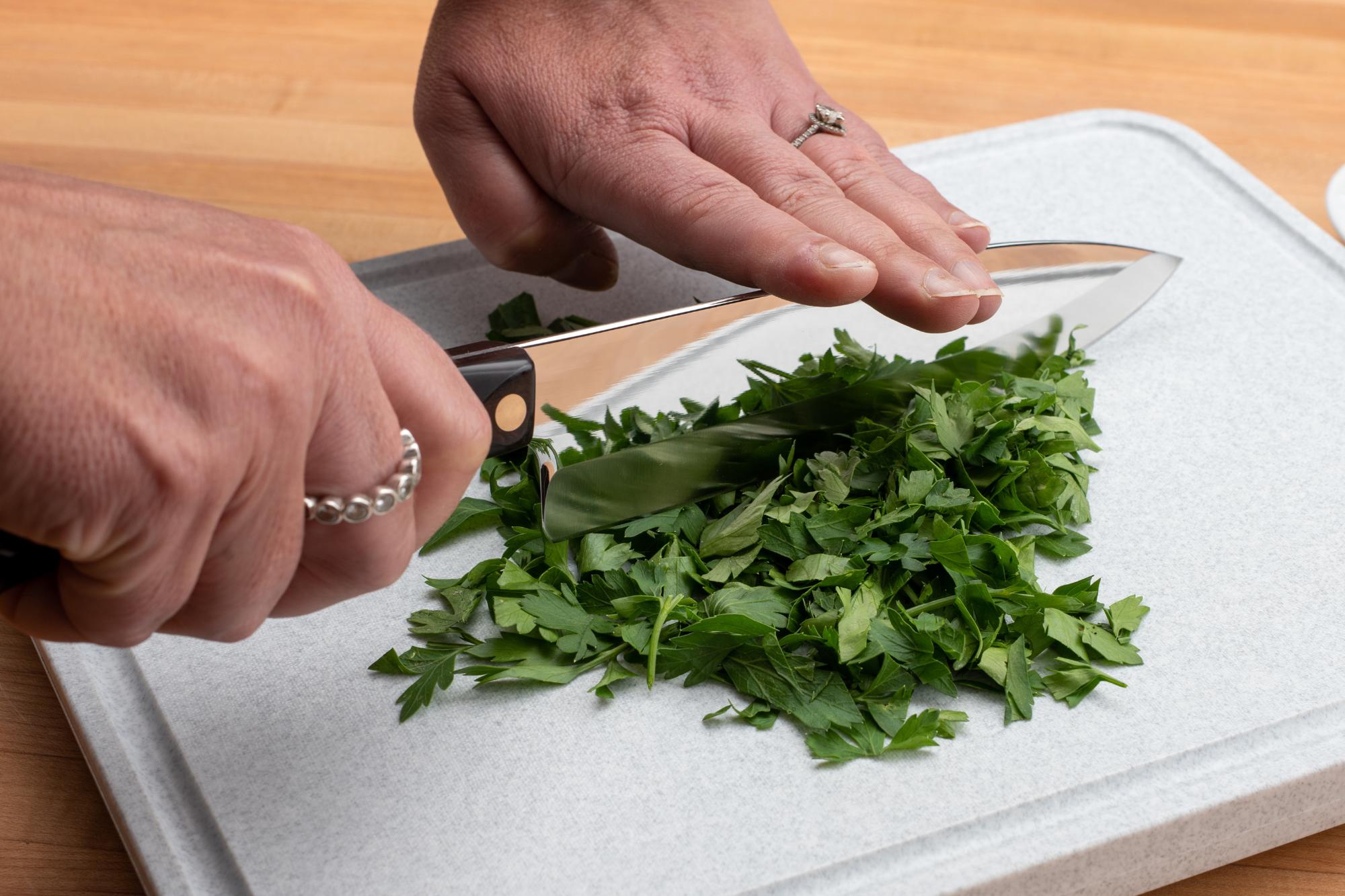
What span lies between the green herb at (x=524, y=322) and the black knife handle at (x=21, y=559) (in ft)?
2.18

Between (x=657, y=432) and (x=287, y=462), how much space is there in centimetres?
47

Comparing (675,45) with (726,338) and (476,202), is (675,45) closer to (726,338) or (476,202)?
(476,202)

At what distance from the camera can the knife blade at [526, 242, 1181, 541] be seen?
0.98 meters

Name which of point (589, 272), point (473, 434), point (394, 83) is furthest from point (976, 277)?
point (394, 83)

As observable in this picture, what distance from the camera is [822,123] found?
4.21 ft

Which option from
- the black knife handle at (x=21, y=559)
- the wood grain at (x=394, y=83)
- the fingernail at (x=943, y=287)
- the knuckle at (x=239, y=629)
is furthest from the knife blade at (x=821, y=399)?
the wood grain at (x=394, y=83)

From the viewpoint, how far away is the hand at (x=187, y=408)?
53 cm

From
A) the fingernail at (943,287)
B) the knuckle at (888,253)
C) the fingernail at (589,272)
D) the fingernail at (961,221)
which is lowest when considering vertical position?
the fingernail at (589,272)

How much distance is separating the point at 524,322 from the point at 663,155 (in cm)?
25

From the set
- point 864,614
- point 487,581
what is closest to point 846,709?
point 864,614

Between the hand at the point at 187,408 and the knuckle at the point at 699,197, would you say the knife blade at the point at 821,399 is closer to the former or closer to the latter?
the knuckle at the point at 699,197

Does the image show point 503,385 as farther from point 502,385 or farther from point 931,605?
point 931,605

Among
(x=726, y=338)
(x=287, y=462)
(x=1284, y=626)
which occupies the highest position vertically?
(x=287, y=462)

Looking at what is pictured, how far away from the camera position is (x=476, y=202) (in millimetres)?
1262
